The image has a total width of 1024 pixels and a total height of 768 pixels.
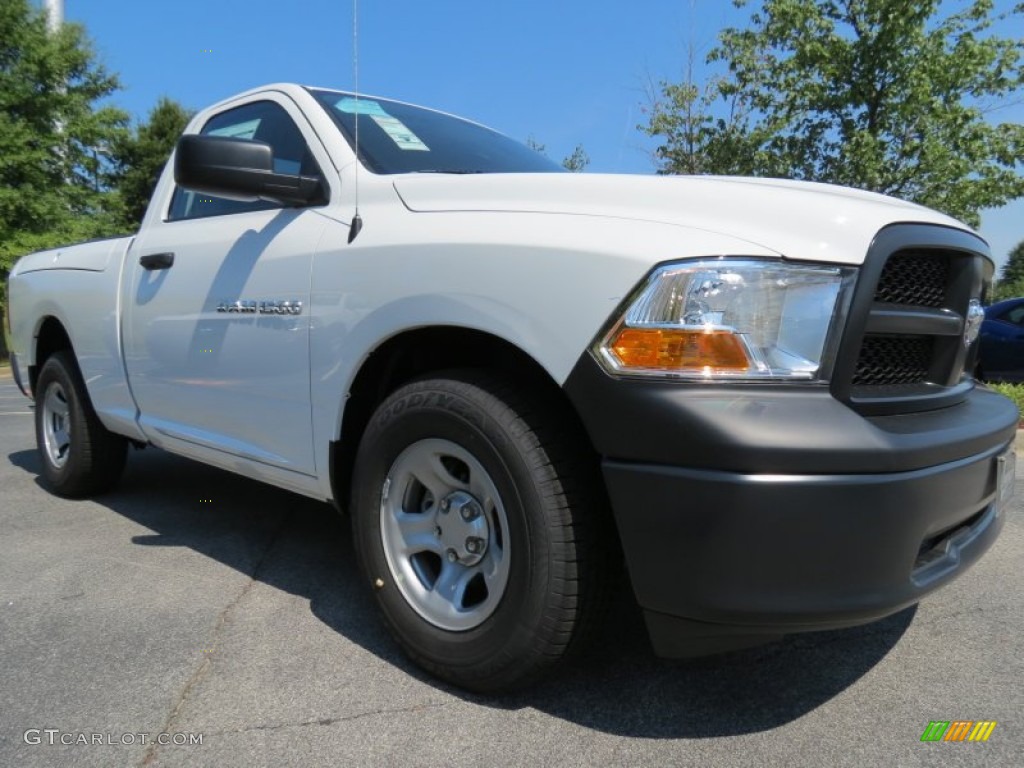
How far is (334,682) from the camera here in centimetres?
221

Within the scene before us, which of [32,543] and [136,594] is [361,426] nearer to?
[136,594]

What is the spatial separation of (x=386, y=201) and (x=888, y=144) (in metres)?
11.4

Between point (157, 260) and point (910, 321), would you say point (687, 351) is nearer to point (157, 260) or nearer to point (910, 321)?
point (910, 321)

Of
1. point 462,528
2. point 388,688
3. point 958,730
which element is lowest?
point 388,688

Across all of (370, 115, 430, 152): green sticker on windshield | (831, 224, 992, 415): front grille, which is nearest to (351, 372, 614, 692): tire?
(831, 224, 992, 415): front grille

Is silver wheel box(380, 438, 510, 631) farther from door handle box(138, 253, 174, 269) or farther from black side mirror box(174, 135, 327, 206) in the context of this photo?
door handle box(138, 253, 174, 269)

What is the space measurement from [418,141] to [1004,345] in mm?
9824

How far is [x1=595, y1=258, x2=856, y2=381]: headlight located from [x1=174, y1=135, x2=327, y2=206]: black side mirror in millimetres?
1392

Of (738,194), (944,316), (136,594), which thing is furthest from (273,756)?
(944,316)

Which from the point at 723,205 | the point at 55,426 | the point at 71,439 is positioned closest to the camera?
the point at 723,205

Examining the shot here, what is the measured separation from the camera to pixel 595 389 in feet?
5.70

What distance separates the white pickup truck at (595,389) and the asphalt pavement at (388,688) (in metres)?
0.20

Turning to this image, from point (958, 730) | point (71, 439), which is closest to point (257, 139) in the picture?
point (71, 439)

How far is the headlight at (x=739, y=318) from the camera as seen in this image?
1.68 meters
